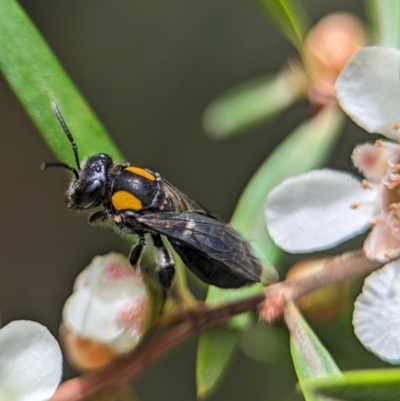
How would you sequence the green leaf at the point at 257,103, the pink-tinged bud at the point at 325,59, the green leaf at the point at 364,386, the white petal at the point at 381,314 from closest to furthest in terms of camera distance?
1. the green leaf at the point at 364,386
2. the white petal at the point at 381,314
3. the pink-tinged bud at the point at 325,59
4. the green leaf at the point at 257,103

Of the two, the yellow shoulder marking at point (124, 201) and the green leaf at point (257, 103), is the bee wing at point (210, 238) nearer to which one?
the yellow shoulder marking at point (124, 201)

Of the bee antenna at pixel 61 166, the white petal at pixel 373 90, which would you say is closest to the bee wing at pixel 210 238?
the bee antenna at pixel 61 166

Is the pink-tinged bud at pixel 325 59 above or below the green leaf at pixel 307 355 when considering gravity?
above

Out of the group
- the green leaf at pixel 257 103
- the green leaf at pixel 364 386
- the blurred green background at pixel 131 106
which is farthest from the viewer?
the blurred green background at pixel 131 106

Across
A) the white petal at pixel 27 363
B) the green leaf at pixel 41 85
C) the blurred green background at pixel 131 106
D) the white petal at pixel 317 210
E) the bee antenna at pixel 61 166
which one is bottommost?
the blurred green background at pixel 131 106

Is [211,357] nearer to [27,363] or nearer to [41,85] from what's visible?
[27,363]

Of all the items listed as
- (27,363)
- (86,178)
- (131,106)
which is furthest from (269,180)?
(131,106)
